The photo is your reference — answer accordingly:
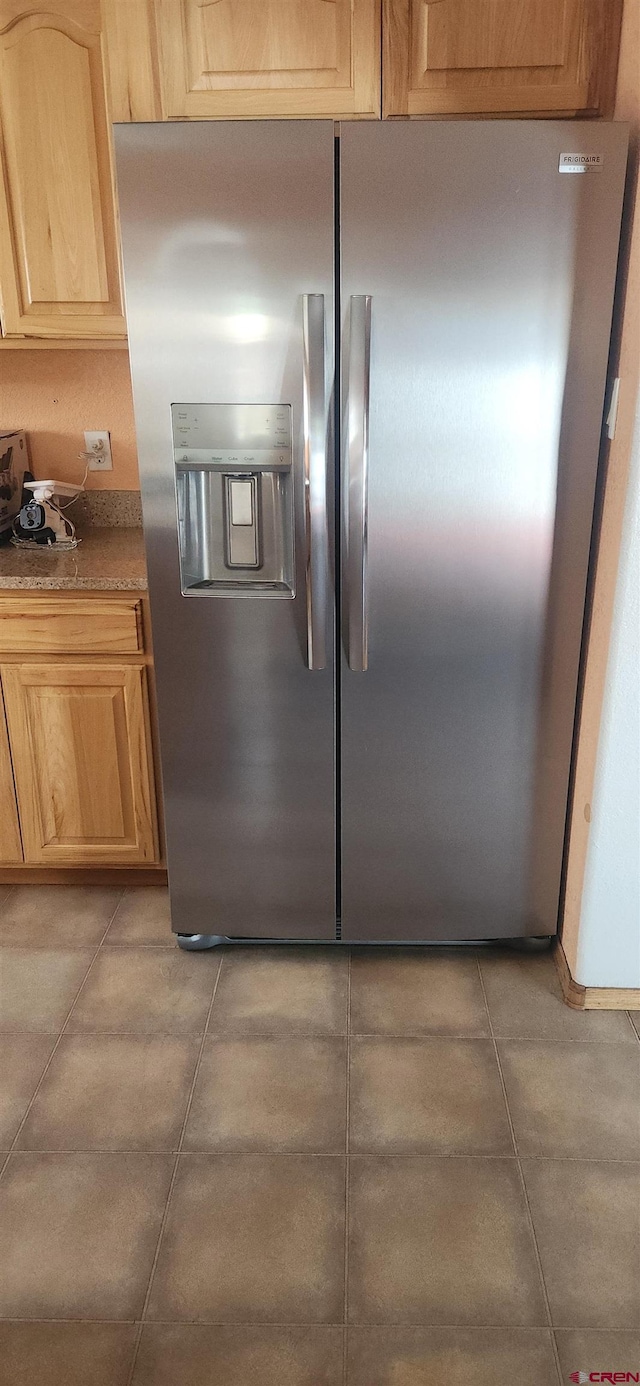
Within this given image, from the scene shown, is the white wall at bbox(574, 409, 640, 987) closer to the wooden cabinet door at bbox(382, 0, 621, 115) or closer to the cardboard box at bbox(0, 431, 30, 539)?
the wooden cabinet door at bbox(382, 0, 621, 115)

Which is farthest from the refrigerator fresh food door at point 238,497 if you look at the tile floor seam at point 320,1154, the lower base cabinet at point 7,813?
the tile floor seam at point 320,1154

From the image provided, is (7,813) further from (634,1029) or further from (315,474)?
(634,1029)

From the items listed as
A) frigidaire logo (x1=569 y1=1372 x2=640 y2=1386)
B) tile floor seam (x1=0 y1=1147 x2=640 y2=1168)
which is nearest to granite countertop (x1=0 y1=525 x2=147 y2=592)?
tile floor seam (x1=0 y1=1147 x2=640 y2=1168)

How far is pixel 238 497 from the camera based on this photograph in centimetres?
201

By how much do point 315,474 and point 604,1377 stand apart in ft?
5.23

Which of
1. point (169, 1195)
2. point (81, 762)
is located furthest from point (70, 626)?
point (169, 1195)

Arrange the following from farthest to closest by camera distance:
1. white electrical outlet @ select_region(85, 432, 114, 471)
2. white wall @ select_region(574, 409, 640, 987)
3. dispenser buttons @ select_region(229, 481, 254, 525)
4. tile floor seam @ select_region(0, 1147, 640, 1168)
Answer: white electrical outlet @ select_region(85, 432, 114, 471) < dispenser buttons @ select_region(229, 481, 254, 525) < white wall @ select_region(574, 409, 640, 987) < tile floor seam @ select_region(0, 1147, 640, 1168)

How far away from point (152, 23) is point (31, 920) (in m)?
2.16

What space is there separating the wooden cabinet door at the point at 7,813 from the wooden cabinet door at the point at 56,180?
1010 millimetres

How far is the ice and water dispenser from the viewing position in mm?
1948

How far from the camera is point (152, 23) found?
2064 millimetres

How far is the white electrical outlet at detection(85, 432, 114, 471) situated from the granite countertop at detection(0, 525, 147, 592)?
0.23 m

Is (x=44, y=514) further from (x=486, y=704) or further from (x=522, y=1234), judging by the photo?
(x=522, y=1234)

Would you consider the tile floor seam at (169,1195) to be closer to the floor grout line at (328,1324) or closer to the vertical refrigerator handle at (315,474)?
the floor grout line at (328,1324)
